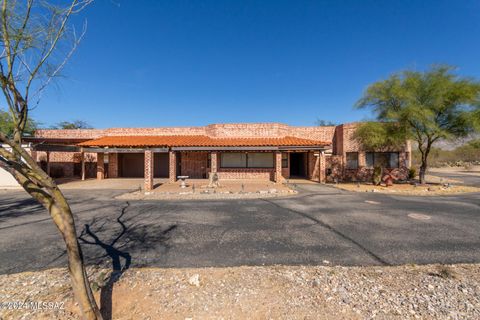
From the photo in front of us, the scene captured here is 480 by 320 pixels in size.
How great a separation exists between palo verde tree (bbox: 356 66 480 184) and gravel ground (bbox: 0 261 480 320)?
13.3m

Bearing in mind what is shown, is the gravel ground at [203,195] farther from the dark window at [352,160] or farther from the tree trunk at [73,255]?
the dark window at [352,160]

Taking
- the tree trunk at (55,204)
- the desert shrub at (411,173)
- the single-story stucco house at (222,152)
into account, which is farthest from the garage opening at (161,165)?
the desert shrub at (411,173)

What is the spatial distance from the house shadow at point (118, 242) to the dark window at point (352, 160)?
1683cm

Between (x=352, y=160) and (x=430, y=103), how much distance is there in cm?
655

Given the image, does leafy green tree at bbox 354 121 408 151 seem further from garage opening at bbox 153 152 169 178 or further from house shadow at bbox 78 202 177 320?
garage opening at bbox 153 152 169 178

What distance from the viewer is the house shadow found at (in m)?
3.08

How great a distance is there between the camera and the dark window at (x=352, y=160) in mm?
17672

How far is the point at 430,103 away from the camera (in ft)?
43.5

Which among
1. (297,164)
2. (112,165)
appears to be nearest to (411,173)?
(297,164)

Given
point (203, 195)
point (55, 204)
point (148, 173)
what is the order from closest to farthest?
point (55, 204), point (203, 195), point (148, 173)

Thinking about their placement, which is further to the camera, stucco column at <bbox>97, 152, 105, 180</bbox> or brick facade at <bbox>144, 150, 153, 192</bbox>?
stucco column at <bbox>97, 152, 105, 180</bbox>

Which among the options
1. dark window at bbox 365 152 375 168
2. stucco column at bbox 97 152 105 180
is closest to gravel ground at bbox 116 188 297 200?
stucco column at bbox 97 152 105 180

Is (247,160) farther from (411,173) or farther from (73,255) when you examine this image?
(73,255)

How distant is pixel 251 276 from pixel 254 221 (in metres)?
3.29
